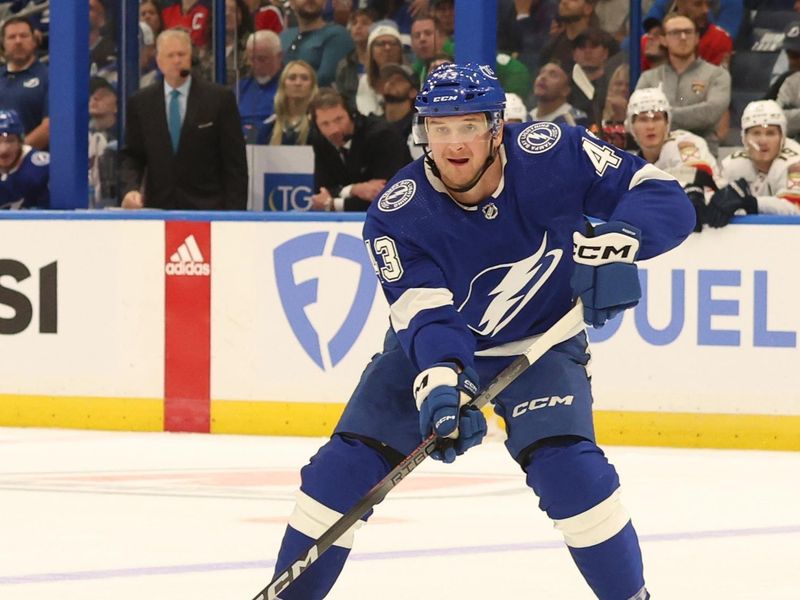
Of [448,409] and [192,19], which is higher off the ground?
[192,19]

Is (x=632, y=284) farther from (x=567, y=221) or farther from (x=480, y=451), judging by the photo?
(x=480, y=451)

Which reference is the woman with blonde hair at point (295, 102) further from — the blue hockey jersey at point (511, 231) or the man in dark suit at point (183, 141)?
the blue hockey jersey at point (511, 231)

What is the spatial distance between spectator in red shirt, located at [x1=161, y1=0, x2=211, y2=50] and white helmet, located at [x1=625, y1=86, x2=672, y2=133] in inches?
129

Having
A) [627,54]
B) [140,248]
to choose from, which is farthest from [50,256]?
[627,54]

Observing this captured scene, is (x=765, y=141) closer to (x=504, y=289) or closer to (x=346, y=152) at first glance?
(x=346, y=152)

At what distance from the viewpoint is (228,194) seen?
8273 millimetres

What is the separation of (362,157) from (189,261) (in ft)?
3.11

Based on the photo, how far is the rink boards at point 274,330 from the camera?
7129 mm

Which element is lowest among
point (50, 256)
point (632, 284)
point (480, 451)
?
point (480, 451)

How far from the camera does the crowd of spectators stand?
802cm

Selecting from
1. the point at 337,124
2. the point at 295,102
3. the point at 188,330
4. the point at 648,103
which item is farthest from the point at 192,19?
the point at 648,103

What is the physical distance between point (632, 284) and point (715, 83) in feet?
14.8

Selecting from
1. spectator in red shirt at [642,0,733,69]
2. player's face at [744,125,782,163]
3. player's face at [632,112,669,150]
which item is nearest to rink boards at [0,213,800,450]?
player's face at [744,125,782,163]

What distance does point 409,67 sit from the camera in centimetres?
888
